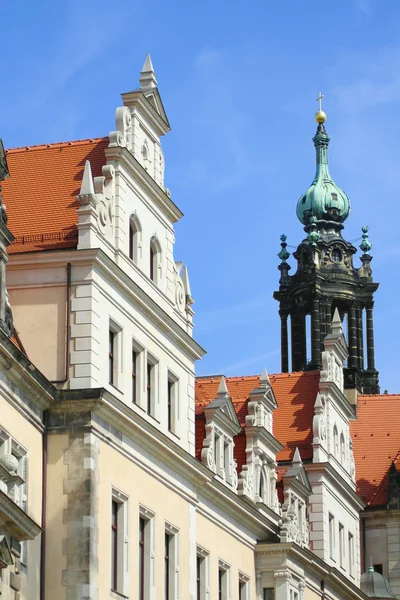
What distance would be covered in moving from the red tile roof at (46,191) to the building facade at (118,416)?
49mm

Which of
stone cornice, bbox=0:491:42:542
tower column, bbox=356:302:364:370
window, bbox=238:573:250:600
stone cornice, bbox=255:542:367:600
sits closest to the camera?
stone cornice, bbox=0:491:42:542

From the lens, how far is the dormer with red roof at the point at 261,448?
169ft

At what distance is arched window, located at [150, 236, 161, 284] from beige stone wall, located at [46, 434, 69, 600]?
7.18 meters

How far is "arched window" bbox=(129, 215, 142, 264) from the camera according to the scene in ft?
140

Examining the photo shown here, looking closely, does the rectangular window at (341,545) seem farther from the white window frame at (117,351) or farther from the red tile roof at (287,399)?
the white window frame at (117,351)

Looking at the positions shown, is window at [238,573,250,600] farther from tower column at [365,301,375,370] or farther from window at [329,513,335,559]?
tower column at [365,301,375,370]

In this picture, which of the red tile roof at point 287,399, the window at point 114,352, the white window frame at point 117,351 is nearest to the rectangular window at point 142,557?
the white window frame at point 117,351

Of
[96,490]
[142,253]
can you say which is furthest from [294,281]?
[96,490]

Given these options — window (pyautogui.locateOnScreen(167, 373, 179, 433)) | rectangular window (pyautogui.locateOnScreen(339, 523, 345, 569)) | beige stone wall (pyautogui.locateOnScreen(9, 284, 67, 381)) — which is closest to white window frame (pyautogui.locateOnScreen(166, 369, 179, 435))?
window (pyautogui.locateOnScreen(167, 373, 179, 433))

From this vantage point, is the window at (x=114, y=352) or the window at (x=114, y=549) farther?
the window at (x=114, y=352)

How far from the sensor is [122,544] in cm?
3909

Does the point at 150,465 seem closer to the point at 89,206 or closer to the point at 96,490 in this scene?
the point at 96,490

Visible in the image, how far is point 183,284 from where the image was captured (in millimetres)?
45625

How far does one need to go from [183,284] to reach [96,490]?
9.37m
